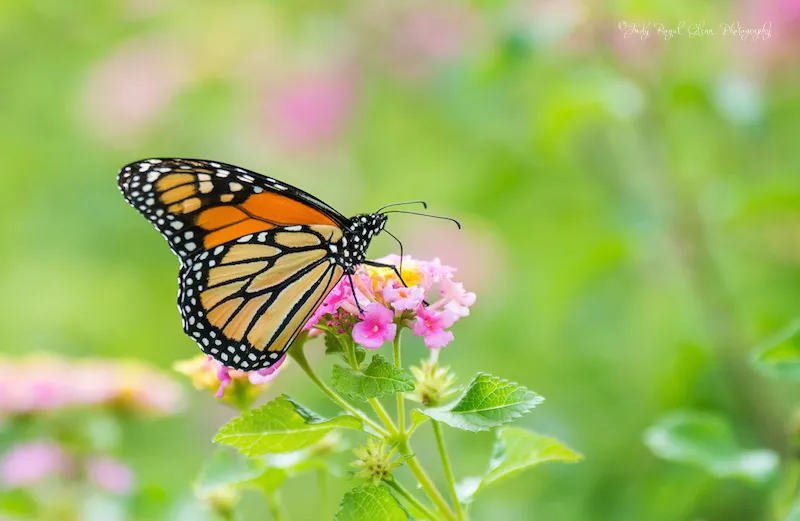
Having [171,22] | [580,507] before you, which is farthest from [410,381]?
[171,22]

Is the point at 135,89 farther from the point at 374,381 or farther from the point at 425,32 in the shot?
the point at 374,381

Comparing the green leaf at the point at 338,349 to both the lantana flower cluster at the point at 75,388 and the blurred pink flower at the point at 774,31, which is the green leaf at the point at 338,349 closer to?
the lantana flower cluster at the point at 75,388

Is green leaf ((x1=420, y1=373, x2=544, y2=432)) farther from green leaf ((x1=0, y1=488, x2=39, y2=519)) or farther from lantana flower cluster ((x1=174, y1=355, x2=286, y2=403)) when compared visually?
green leaf ((x1=0, y1=488, x2=39, y2=519))

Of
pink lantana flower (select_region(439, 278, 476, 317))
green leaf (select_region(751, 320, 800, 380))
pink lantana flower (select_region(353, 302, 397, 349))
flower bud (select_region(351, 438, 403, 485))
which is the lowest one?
flower bud (select_region(351, 438, 403, 485))

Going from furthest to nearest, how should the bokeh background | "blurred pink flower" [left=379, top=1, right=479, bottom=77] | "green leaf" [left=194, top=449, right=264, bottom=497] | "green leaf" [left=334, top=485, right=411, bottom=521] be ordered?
"blurred pink flower" [left=379, top=1, right=479, bottom=77]
the bokeh background
"green leaf" [left=194, top=449, right=264, bottom=497]
"green leaf" [left=334, top=485, right=411, bottom=521]

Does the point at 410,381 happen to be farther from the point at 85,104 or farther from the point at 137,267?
the point at 85,104

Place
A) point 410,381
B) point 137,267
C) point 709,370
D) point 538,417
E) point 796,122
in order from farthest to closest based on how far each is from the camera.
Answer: point 137,267, point 796,122, point 538,417, point 709,370, point 410,381

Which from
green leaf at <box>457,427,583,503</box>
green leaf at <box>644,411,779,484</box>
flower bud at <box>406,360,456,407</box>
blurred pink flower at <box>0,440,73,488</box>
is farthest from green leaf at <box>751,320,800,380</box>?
blurred pink flower at <box>0,440,73,488</box>
